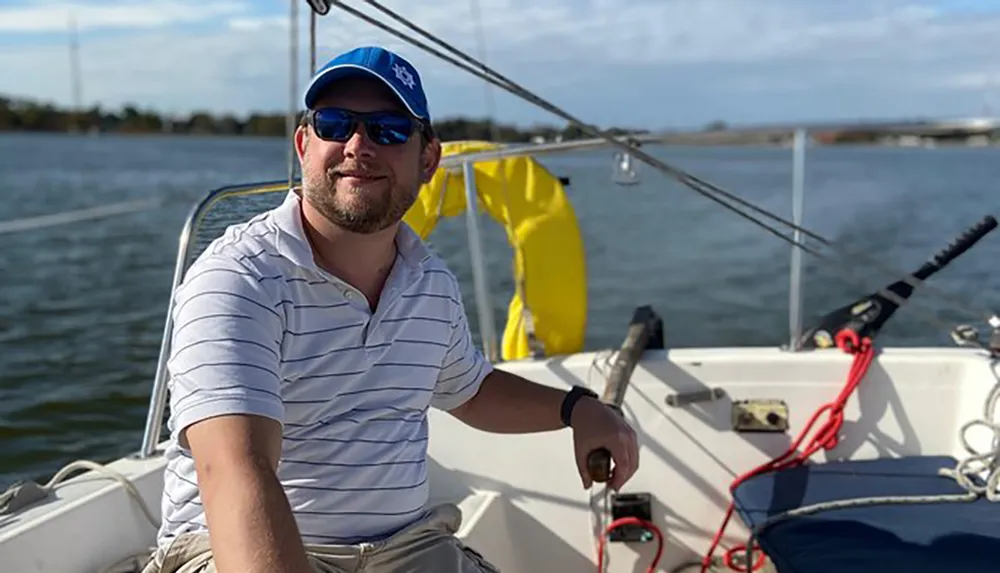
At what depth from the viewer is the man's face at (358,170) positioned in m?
1.54

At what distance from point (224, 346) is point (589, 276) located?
10.2 metres

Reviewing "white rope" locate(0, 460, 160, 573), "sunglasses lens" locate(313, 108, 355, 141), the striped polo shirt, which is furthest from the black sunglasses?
"white rope" locate(0, 460, 160, 573)

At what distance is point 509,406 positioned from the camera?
1.91m

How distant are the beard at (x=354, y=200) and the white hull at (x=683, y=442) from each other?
1176mm

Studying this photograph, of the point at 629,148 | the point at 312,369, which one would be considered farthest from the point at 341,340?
the point at 629,148

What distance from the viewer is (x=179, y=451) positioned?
150 cm

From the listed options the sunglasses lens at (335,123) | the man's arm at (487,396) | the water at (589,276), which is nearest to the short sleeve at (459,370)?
the man's arm at (487,396)

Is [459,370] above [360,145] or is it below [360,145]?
below

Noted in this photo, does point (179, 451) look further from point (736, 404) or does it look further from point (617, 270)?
point (617, 270)

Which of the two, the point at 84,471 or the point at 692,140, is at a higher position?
the point at 692,140

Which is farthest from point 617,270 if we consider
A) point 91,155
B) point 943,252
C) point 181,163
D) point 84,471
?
point 91,155

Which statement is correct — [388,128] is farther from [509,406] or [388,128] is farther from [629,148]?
[629,148]

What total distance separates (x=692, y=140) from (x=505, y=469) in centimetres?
104

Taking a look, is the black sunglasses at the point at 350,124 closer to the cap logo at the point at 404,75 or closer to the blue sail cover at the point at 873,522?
the cap logo at the point at 404,75
